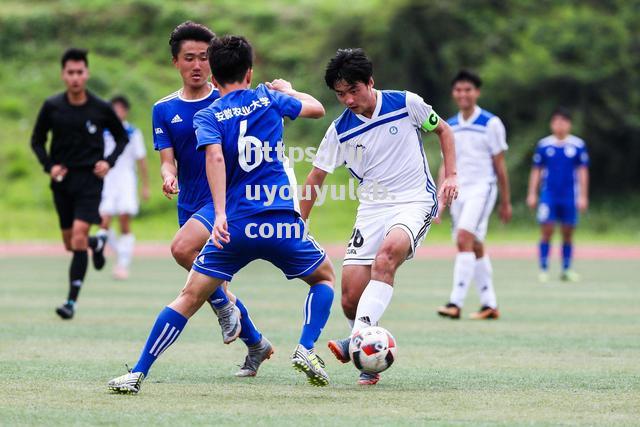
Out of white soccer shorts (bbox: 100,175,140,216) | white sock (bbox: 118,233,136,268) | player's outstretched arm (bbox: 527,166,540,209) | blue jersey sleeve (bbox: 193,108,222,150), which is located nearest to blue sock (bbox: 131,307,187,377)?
blue jersey sleeve (bbox: 193,108,222,150)

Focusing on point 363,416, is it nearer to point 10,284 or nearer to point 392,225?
point 392,225

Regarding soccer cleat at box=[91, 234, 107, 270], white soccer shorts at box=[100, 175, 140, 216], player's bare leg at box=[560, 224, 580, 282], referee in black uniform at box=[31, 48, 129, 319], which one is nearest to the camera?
referee in black uniform at box=[31, 48, 129, 319]

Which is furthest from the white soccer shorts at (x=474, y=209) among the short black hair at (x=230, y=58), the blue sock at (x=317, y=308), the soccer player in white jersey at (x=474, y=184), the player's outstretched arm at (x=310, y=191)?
the short black hair at (x=230, y=58)

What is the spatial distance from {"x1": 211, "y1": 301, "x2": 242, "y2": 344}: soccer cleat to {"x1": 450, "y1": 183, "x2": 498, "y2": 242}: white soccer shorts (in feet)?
16.7

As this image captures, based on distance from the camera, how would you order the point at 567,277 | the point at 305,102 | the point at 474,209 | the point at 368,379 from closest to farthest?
the point at 305,102 → the point at 368,379 → the point at 474,209 → the point at 567,277

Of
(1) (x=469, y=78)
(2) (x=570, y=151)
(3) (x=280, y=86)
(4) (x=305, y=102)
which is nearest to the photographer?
(4) (x=305, y=102)

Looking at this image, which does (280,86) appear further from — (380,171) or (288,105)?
(380,171)

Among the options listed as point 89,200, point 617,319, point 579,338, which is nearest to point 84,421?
point 579,338

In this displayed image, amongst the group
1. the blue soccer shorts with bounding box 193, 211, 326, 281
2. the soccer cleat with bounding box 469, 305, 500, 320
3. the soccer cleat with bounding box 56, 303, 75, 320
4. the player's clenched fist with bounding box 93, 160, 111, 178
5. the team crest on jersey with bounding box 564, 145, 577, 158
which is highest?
the team crest on jersey with bounding box 564, 145, 577, 158

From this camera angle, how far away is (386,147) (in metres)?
8.15

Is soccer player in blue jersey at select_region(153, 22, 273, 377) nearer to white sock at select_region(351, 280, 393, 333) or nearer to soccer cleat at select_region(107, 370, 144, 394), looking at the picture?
white sock at select_region(351, 280, 393, 333)

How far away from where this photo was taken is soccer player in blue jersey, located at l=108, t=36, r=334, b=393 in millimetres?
7070

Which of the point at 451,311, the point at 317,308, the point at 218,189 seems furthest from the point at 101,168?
the point at 218,189

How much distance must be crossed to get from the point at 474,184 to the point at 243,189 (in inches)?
242
